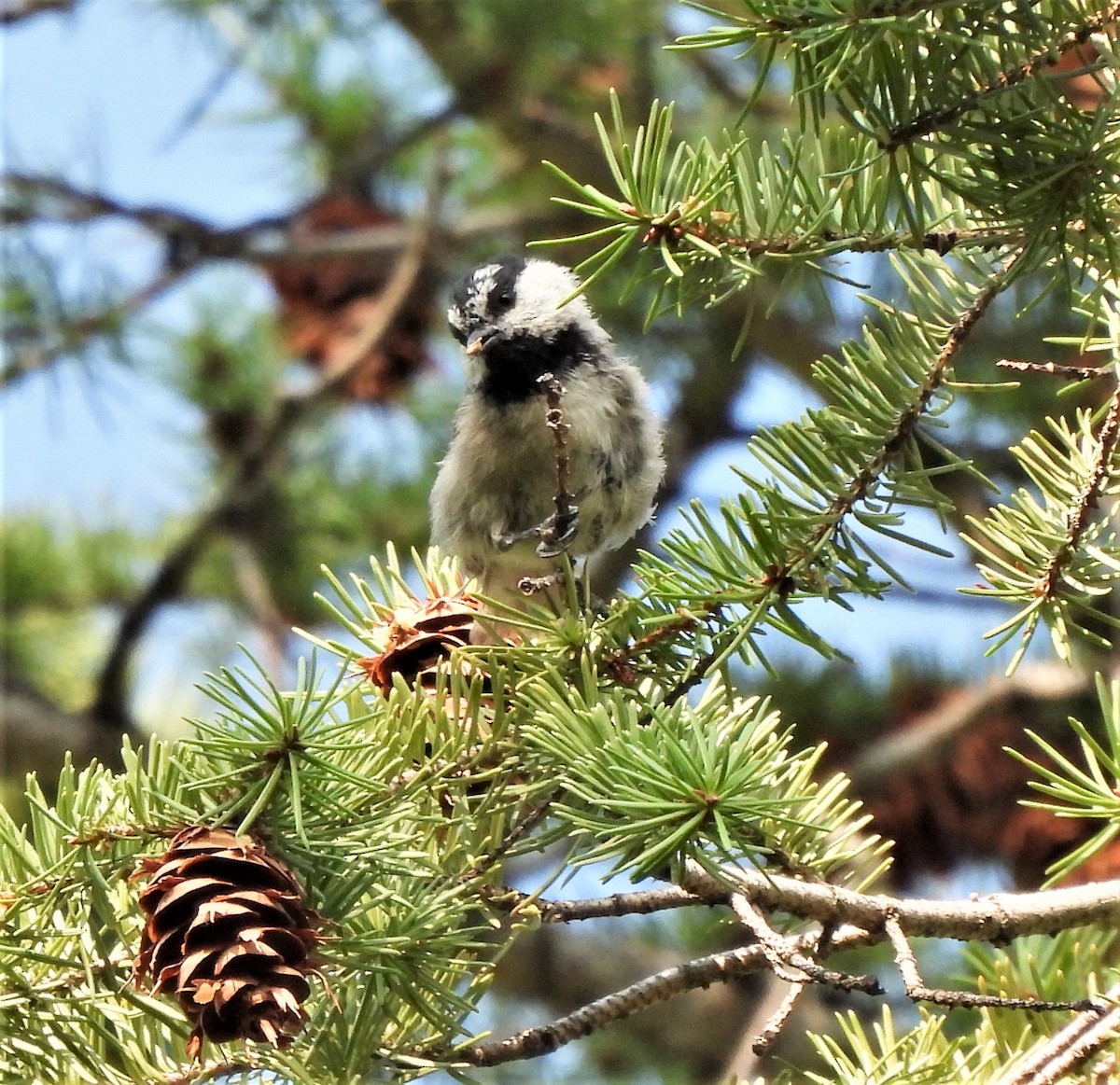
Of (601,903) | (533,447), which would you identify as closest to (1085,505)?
(601,903)

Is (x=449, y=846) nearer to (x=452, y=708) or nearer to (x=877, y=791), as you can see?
(x=452, y=708)

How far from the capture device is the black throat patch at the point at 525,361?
2281 millimetres

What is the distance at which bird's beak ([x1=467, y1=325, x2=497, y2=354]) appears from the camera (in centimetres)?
227

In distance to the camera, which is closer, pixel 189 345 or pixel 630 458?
pixel 630 458

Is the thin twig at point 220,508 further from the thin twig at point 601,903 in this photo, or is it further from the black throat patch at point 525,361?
the thin twig at point 601,903

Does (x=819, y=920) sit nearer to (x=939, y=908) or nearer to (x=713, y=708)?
(x=939, y=908)

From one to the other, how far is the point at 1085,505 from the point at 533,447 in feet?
3.75

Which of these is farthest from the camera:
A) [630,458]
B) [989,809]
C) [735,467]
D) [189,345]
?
[189,345]

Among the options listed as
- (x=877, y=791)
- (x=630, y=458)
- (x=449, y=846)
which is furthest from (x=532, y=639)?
(x=877, y=791)

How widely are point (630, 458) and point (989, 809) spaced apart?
1.37m

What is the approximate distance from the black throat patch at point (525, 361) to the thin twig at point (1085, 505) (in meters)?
1.16

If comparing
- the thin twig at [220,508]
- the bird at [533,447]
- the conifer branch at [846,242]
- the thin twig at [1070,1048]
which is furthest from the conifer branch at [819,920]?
the thin twig at [220,508]

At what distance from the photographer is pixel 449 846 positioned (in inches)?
50.6

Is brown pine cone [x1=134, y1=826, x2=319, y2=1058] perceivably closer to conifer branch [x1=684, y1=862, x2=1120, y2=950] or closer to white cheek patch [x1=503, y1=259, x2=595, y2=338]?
conifer branch [x1=684, y1=862, x2=1120, y2=950]
